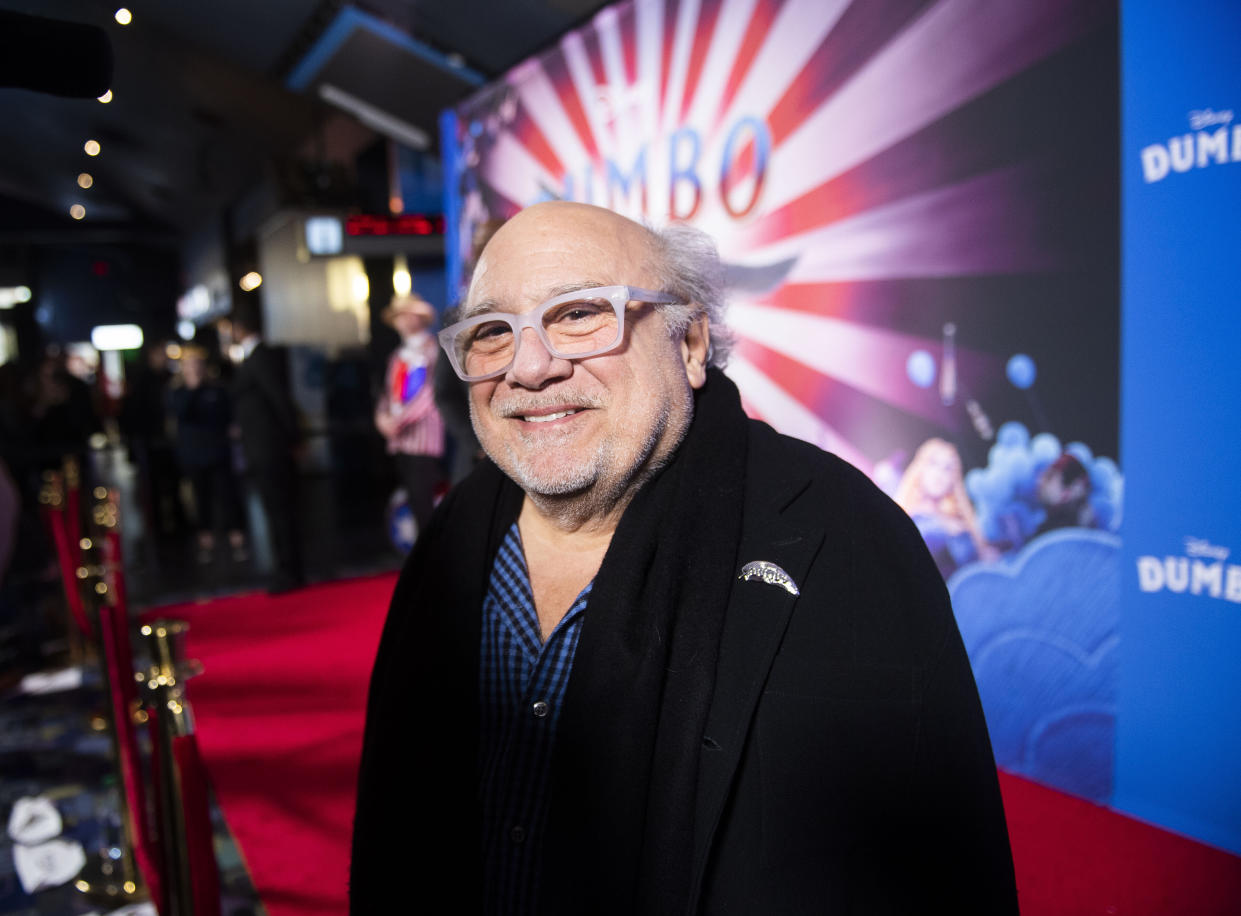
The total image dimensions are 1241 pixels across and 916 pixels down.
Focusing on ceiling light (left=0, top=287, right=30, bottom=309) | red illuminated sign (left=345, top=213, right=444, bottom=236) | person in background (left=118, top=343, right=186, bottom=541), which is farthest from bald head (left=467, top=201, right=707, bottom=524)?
ceiling light (left=0, top=287, right=30, bottom=309)

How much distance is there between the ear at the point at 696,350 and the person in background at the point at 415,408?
3656 mm

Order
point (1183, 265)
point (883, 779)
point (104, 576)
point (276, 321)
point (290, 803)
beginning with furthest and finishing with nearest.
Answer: point (276, 321) → point (290, 803) → point (104, 576) → point (1183, 265) → point (883, 779)

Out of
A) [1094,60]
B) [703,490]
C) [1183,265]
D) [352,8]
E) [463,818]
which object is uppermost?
[352,8]

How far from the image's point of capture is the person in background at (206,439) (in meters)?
6.43

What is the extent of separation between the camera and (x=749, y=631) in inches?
41.1

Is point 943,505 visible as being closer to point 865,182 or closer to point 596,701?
point 865,182

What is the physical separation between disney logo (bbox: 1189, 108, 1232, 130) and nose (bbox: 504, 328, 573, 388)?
6.28 feet

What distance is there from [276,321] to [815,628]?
47.3ft

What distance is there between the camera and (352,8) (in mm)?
6672

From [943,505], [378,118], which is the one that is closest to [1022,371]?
[943,505]

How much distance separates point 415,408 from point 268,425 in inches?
38.4

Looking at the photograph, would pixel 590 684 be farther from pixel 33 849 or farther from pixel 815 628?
pixel 33 849

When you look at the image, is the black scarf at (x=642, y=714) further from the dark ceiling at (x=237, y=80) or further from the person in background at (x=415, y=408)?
the person in background at (x=415, y=408)

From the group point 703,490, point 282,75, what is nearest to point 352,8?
point 282,75
